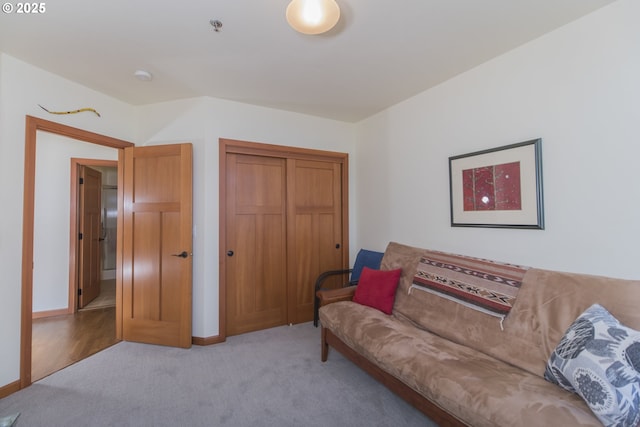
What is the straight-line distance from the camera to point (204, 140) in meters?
2.83

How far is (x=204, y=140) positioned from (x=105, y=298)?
10.8 ft

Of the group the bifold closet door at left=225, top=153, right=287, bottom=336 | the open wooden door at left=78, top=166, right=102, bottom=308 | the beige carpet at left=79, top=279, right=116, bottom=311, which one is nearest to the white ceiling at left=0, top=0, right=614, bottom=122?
the bifold closet door at left=225, top=153, right=287, bottom=336

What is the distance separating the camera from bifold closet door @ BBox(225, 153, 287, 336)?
9.81 feet

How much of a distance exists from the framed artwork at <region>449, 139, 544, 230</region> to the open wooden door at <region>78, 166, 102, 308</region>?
180 inches

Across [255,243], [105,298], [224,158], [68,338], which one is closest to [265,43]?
[224,158]

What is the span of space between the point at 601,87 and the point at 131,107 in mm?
3973

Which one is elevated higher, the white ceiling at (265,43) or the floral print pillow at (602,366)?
the white ceiling at (265,43)

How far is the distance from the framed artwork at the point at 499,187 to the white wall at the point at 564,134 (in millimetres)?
60

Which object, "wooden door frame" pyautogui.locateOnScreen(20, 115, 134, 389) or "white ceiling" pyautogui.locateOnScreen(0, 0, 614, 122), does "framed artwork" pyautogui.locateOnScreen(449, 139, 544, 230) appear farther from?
"wooden door frame" pyautogui.locateOnScreen(20, 115, 134, 389)

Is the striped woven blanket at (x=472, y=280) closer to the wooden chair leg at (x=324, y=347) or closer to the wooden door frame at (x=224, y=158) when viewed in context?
the wooden chair leg at (x=324, y=347)

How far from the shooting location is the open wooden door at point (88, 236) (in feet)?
12.2

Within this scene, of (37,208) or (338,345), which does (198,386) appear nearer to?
(338,345)

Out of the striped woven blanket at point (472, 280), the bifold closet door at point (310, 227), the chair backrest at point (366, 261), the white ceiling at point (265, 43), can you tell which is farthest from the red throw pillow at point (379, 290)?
the white ceiling at point (265, 43)

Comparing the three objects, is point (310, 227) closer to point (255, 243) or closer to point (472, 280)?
point (255, 243)
